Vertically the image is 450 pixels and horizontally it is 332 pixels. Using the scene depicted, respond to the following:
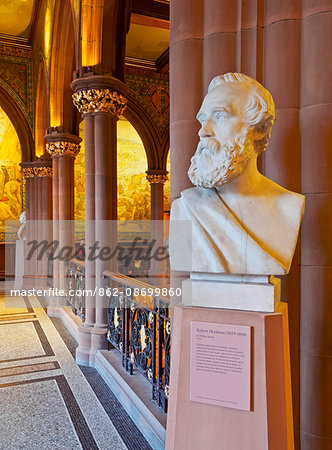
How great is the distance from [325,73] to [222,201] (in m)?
0.97

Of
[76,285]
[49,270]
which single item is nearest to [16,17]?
[49,270]

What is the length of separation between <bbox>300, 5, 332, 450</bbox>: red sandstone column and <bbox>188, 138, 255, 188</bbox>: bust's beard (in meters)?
0.64

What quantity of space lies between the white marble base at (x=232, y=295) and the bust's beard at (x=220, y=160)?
0.41m

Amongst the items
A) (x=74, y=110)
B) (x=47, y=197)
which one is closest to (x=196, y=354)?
(x=74, y=110)

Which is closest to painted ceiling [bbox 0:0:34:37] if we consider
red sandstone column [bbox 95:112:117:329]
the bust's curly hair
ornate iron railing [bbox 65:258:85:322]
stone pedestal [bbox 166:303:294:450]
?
red sandstone column [bbox 95:112:117:329]

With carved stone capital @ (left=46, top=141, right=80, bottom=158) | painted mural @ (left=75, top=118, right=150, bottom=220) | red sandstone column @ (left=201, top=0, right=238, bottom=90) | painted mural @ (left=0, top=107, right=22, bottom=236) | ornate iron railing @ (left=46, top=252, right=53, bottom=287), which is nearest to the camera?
red sandstone column @ (left=201, top=0, right=238, bottom=90)

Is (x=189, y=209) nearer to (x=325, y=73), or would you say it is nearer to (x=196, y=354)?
(x=196, y=354)

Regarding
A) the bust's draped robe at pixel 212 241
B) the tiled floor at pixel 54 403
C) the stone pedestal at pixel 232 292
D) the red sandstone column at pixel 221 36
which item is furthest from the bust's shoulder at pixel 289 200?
the tiled floor at pixel 54 403

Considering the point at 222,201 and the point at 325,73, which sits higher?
the point at 325,73

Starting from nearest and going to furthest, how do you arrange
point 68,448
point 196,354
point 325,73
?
point 196,354, point 325,73, point 68,448

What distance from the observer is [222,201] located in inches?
59.7

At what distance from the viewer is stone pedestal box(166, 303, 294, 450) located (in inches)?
54.6

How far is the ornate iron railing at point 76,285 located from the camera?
540 centimetres

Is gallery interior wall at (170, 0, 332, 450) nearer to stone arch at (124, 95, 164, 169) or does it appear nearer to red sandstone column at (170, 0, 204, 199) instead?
red sandstone column at (170, 0, 204, 199)
